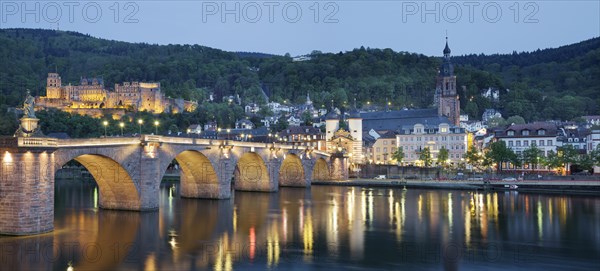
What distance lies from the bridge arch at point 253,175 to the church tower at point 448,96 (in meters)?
55.9

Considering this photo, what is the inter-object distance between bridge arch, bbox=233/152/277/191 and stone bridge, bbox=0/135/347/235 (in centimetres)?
10

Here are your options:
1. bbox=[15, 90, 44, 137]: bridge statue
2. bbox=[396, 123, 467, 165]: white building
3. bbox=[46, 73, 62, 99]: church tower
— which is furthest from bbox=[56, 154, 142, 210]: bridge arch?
bbox=[46, 73, 62, 99]: church tower

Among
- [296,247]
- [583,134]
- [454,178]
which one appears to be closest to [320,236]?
[296,247]

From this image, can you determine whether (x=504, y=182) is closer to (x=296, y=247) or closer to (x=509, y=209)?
(x=509, y=209)

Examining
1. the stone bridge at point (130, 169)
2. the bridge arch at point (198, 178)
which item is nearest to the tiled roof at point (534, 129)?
the stone bridge at point (130, 169)

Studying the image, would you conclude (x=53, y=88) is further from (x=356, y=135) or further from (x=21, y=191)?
(x=21, y=191)

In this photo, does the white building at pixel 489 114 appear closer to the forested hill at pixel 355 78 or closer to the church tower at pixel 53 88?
the forested hill at pixel 355 78

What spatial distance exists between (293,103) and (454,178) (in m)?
94.6

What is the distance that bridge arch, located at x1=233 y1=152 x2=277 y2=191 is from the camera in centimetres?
6147

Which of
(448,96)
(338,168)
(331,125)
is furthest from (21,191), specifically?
(448,96)

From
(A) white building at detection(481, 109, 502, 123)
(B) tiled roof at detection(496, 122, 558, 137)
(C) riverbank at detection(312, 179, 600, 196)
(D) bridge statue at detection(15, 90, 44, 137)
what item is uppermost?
(A) white building at detection(481, 109, 502, 123)

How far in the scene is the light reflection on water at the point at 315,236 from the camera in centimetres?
2655

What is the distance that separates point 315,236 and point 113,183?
15.7 m

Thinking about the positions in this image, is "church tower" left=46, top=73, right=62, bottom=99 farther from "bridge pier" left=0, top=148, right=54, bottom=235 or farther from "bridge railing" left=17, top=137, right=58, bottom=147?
"bridge pier" left=0, top=148, right=54, bottom=235
